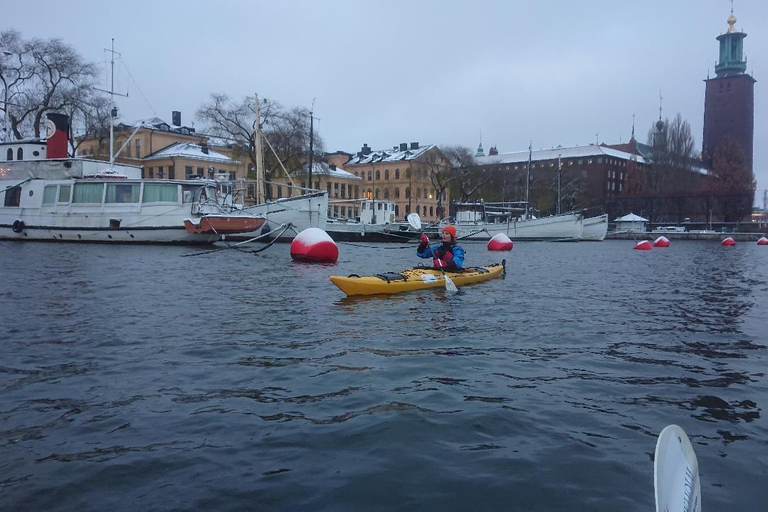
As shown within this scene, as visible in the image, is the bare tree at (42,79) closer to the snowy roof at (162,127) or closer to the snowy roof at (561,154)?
the snowy roof at (162,127)

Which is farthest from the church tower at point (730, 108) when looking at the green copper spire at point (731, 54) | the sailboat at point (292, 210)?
the sailboat at point (292, 210)

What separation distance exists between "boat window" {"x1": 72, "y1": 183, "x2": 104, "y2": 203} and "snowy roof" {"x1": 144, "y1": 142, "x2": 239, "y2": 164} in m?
36.1

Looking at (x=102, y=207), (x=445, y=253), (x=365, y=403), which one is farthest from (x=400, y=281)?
(x=102, y=207)

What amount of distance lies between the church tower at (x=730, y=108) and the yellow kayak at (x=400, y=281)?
10550cm

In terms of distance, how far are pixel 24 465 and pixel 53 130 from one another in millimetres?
35027

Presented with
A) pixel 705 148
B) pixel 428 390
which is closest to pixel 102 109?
pixel 428 390

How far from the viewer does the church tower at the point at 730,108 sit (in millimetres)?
105562

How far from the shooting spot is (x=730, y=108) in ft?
349

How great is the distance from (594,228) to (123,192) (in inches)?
1781

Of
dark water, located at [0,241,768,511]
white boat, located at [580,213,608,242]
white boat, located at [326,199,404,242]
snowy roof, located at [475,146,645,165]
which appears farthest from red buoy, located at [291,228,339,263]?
snowy roof, located at [475,146,645,165]

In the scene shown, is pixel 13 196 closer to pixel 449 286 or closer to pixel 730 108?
pixel 449 286

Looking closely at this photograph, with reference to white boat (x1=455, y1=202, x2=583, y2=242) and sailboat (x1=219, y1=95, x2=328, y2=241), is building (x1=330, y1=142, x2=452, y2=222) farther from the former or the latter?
sailboat (x1=219, y1=95, x2=328, y2=241)

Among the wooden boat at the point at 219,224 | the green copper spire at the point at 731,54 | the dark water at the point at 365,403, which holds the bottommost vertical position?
the dark water at the point at 365,403

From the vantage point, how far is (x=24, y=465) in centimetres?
465
